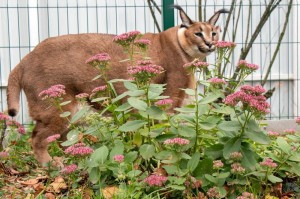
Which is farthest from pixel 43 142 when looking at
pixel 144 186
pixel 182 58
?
pixel 144 186

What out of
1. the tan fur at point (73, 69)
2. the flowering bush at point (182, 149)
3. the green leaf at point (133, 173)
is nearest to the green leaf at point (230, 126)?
the flowering bush at point (182, 149)

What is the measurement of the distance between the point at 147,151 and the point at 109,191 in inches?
13.3

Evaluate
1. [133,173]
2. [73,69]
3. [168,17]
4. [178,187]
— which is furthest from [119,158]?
[168,17]

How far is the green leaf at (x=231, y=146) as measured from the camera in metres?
3.96

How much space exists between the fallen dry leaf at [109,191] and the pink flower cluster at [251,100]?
0.90 m

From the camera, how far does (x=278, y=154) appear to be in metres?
4.40

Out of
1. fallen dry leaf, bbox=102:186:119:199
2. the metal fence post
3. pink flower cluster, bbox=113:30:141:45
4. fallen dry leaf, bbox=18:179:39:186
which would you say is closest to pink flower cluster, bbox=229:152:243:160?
fallen dry leaf, bbox=102:186:119:199

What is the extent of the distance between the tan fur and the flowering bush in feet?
5.40

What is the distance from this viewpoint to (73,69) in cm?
635

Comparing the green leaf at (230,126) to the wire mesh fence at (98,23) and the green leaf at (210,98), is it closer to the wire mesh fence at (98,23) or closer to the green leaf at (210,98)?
the green leaf at (210,98)

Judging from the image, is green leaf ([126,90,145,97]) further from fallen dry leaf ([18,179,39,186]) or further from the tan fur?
the tan fur

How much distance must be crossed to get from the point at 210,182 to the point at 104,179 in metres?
0.67

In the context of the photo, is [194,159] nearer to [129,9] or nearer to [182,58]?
[182,58]

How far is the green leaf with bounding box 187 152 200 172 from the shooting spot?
4.05 m
